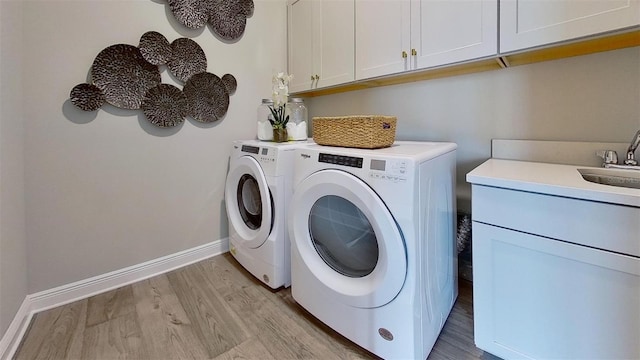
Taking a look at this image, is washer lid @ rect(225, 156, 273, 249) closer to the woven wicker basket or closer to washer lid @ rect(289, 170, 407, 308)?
washer lid @ rect(289, 170, 407, 308)

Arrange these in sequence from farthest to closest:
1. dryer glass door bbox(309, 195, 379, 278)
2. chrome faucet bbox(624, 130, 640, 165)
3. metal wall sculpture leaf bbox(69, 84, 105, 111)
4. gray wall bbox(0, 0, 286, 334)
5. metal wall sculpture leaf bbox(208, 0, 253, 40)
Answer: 1. metal wall sculpture leaf bbox(208, 0, 253, 40)
2. metal wall sculpture leaf bbox(69, 84, 105, 111)
3. gray wall bbox(0, 0, 286, 334)
4. dryer glass door bbox(309, 195, 379, 278)
5. chrome faucet bbox(624, 130, 640, 165)

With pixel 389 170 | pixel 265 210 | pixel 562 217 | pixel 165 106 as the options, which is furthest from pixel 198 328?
pixel 562 217

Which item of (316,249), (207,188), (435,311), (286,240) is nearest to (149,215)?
(207,188)

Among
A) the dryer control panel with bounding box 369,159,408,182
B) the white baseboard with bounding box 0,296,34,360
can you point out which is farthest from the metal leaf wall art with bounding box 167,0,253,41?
the white baseboard with bounding box 0,296,34,360

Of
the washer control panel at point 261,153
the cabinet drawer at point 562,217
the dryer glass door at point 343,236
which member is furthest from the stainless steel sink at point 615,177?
the washer control panel at point 261,153

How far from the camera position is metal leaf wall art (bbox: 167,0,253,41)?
1831 millimetres

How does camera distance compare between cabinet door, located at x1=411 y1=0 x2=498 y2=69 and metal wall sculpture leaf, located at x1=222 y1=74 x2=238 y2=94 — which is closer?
cabinet door, located at x1=411 y1=0 x2=498 y2=69

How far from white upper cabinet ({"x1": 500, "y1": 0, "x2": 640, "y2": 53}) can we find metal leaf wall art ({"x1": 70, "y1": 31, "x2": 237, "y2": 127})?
5.76ft

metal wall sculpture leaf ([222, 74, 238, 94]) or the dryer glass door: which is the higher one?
metal wall sculpture leaf ([222, 74, 238, 94])

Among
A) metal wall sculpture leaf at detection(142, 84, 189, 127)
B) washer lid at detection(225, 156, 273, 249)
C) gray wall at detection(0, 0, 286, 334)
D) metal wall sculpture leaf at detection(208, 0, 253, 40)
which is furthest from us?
metal wall sculpture leaf at detection(208, 0, 253, 40)

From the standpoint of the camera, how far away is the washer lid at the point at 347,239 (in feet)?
3.33

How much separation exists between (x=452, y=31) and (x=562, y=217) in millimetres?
985

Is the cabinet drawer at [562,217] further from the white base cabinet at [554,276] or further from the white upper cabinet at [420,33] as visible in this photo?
the white upper cabinet at [420,33]

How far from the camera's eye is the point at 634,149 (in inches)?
42.8
